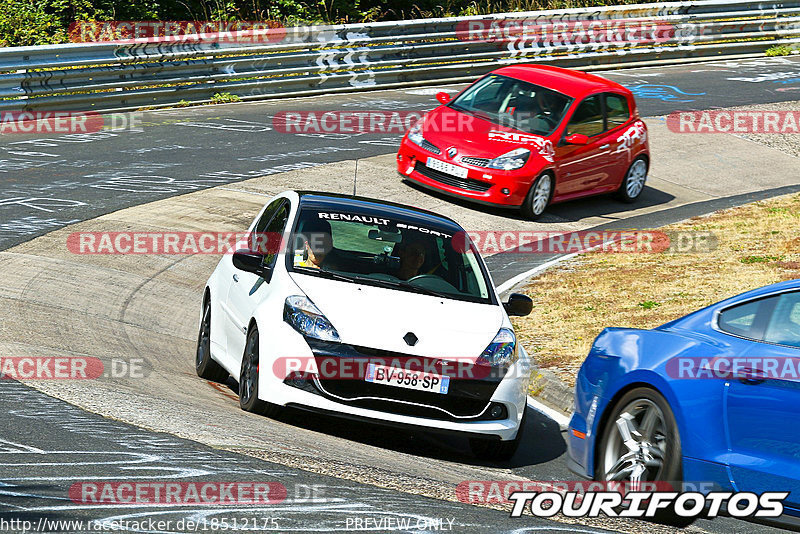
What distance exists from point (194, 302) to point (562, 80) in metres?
7.95

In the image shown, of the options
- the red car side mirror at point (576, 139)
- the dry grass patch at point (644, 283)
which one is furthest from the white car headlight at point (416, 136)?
the dry grass patch at point (644, 283)

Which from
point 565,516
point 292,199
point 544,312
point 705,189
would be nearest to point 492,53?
point 705,189

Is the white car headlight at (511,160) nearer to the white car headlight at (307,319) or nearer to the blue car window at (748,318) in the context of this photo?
the white car headlight at (307,319)

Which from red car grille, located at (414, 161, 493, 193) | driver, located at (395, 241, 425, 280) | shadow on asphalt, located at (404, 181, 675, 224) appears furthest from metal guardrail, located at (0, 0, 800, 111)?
driver, located at (395, 241, 425, 280)

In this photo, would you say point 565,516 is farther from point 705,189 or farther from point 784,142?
point 784,142

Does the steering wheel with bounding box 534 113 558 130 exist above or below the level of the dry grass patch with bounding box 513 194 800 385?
above

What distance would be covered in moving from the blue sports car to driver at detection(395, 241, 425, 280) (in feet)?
6.98

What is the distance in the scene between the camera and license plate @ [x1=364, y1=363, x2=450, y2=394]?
7.39 m

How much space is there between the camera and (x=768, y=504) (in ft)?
18.0

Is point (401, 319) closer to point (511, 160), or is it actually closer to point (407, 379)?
point (407, 379)

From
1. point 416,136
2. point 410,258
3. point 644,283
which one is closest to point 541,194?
point 416,136

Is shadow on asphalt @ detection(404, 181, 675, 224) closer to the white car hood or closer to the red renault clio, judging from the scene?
the red renault clio

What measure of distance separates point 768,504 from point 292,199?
15.8ft

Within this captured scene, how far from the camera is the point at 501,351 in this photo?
25.9ft
